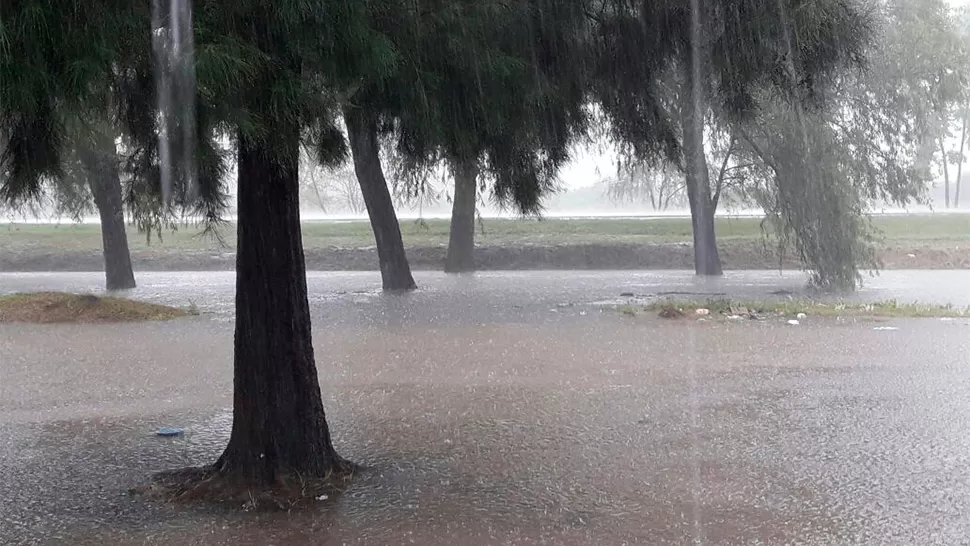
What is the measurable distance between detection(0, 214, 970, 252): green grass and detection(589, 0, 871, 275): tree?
25810 mm

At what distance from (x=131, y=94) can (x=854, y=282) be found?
17.8 m

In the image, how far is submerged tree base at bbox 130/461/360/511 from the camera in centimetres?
632

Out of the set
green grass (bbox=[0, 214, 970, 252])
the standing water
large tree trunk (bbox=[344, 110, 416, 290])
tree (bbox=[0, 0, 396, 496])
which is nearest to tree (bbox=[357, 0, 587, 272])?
tree (bbox=[0, 0, 396, 496])

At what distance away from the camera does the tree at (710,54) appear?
6375 millimetres

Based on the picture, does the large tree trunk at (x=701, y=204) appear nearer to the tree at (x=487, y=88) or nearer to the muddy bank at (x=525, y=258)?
the muddy bank at (x=525, y=258)

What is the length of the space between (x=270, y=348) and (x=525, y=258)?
26.1 meters

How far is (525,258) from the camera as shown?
32500 mm

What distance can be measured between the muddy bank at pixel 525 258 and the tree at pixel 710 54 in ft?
73.0

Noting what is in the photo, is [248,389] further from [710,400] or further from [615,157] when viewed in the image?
[710,400]

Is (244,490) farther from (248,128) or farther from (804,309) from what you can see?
(804,309)

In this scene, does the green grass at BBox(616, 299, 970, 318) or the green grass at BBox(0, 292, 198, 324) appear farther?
the green grass at BBox(0, 292, 198, 324)

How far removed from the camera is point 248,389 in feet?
21.7

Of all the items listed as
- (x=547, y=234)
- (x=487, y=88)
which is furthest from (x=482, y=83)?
(x=547, y=234)

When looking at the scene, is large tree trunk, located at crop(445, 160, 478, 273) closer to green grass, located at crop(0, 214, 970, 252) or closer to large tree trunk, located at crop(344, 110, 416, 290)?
large tree trunk, located at crop(344, 110, 416, 290)
